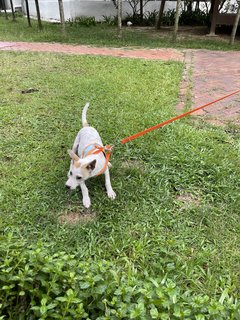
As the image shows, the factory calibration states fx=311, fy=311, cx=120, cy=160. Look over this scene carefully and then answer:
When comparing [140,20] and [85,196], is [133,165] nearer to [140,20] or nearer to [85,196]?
[85,196]

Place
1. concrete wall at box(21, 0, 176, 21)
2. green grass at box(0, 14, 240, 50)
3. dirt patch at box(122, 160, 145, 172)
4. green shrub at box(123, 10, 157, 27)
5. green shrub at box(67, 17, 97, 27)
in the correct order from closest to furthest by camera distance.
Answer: dirt patch at box(122, 160, 145, 172) < green grass at box(0, 14, 240, 50) < green shrub at box(67, 17, 97, 27) < green shrub at box(123, 10, 157, 27) < concrete wall at box(21, 0, 176, 21)

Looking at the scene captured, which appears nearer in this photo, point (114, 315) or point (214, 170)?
point (114, 315)

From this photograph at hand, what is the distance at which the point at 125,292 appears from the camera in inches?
65.6

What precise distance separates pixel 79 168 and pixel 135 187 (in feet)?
2.17

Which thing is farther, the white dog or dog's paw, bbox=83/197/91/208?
dog's paw, bbox=83/197/91/208

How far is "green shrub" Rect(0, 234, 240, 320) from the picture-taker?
1562 mm

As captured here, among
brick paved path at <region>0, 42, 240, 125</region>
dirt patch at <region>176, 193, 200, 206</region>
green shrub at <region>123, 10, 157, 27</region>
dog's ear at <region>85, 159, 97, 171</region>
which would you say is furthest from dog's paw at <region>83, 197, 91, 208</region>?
green shrub at <region>123, 10, 157, 27</region>

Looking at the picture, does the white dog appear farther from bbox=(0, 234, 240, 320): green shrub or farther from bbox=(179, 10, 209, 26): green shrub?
bbox=(179, 10, 209, 26): green shrub

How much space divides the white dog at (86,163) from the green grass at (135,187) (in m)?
0.14

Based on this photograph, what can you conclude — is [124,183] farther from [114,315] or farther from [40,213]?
[114,315]

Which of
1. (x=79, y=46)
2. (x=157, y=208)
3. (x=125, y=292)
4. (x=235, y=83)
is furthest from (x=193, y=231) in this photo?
(x=79, y=46)

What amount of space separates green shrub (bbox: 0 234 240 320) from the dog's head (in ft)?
2.90

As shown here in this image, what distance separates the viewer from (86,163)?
2.54m

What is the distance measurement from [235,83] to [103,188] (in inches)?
153
